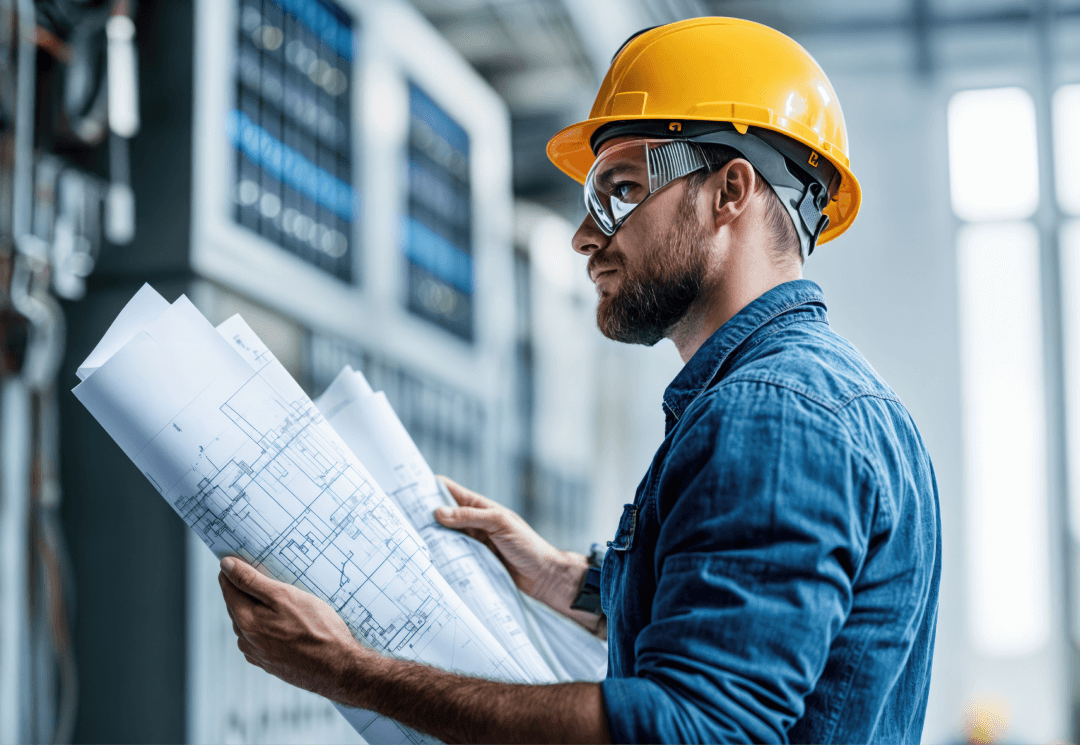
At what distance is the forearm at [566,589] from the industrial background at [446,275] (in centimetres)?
134

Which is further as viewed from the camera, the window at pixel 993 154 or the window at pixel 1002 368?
the window at pixel 993 154

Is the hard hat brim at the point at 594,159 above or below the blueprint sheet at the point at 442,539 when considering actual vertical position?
above

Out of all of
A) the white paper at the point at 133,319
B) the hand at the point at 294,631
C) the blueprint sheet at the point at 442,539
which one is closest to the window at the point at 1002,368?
the blueprint sheet at the point at 442,539

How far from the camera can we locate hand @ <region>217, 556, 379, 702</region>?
110 cm

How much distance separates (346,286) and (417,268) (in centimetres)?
65

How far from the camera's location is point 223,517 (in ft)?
3.71

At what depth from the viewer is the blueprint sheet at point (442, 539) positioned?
1.40 m

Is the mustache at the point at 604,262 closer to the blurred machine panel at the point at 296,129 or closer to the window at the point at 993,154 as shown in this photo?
the blurred machine panel at the point at 296,129

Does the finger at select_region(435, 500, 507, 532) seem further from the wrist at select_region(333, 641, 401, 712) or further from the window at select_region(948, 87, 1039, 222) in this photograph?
the window at select_region(948, 87, 1039, 222)

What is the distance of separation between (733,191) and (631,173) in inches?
Result: 5.5

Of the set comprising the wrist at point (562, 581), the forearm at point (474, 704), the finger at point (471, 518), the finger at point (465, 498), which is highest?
the finger at point (465, 498)

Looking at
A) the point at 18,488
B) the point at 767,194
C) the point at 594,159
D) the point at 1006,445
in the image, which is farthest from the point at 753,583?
the point at 1006,445

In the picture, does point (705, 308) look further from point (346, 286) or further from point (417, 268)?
point (417, 268)

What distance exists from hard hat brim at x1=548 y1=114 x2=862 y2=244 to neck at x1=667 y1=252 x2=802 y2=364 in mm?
191
